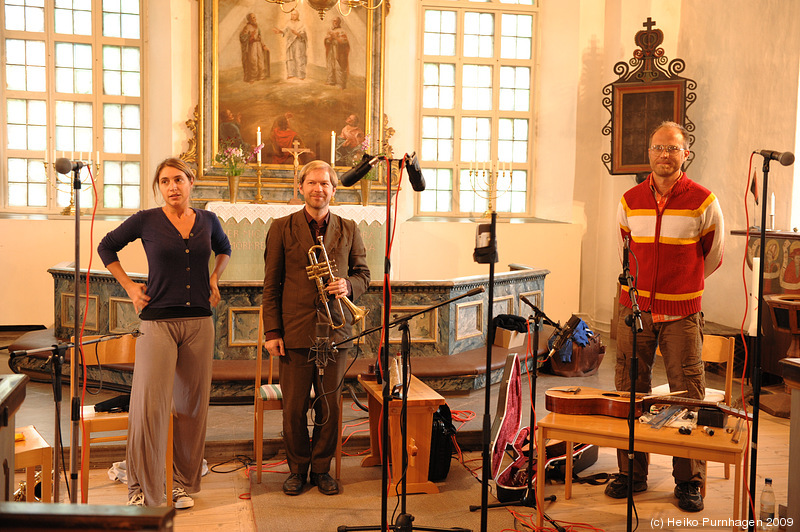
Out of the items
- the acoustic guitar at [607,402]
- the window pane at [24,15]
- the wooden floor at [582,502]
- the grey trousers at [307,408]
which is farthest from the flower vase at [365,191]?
the acoustic guitar at [607,402]

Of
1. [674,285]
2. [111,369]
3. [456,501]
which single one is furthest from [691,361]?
[111,369]

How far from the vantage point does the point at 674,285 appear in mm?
3877

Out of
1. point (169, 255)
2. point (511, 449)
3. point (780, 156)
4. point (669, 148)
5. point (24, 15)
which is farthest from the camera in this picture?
point (24, 15)

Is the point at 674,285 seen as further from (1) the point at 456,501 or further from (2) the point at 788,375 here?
(1) the point at 456,501

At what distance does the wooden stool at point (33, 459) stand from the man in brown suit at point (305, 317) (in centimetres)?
118

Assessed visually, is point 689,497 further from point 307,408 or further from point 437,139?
point 437,139

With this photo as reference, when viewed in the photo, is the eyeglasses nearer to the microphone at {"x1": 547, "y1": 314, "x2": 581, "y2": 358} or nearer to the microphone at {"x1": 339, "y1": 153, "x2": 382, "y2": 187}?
the microphone at {"x1": 547, "y1": 314, "x2": 581, "y2": 358}

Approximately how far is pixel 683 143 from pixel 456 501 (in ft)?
7.39

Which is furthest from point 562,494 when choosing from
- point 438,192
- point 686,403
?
point 438,192

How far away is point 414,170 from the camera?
3.23 meters

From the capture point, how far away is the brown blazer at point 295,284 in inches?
158

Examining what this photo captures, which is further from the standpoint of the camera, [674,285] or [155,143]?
[155,143]

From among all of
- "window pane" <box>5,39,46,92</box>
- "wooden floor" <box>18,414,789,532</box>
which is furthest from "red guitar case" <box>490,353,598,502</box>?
"window pane" <box>5,39,46,92</box>

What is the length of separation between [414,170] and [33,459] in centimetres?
207
